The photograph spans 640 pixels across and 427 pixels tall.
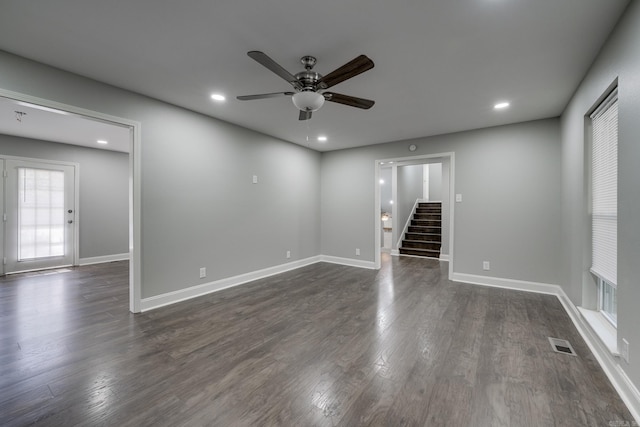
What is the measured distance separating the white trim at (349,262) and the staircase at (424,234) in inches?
82.6

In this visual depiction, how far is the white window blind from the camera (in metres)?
2.16

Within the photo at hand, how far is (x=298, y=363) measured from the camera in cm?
215

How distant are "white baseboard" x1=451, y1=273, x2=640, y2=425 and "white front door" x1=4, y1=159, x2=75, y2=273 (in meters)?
7.84

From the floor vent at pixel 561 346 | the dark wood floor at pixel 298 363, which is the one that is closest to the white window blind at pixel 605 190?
the floor vent at pixel 561 346

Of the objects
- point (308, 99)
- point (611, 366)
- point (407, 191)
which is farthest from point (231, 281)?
point (407, 191)

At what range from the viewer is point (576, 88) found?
2902 mm

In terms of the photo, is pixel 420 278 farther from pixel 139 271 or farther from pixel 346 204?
pixel 139 271

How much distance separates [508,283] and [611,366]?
7.78 feet

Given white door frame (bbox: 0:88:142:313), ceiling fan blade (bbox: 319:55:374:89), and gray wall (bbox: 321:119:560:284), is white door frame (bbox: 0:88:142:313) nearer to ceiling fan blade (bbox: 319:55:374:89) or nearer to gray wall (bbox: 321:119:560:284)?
ceiling fan blade (bbox: 319:55:374:89)

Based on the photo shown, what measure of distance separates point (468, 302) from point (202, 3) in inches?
164

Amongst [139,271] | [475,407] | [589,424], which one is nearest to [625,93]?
[589,424]

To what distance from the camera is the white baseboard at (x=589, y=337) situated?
1663 mm

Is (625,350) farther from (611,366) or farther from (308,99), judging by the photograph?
(308,99)

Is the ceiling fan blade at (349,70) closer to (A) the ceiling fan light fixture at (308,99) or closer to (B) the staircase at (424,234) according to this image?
(A) the ceiling fan light fixture at (308,99)
